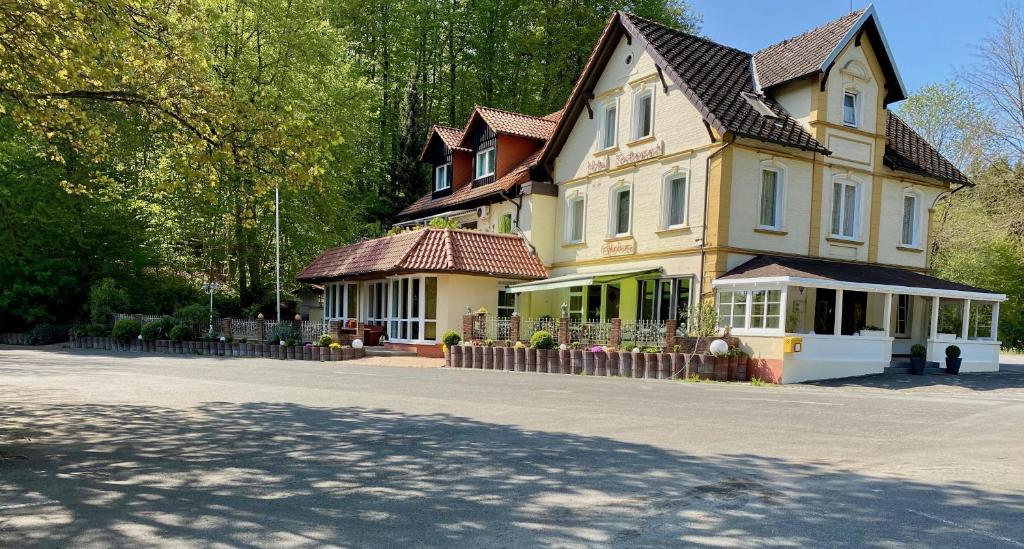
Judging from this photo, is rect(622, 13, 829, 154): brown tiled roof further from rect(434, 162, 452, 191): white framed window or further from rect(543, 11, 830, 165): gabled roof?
rect(434, 162, 452, 191): white framed window

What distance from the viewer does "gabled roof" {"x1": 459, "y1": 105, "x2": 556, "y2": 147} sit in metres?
30.6

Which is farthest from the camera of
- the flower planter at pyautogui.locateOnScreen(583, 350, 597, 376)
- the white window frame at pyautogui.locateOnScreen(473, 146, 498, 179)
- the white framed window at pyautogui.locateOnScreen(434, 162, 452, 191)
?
the white framed window at pyautogui.locateOnScreen(434, 162, 452, 191)

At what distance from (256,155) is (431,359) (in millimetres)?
14192

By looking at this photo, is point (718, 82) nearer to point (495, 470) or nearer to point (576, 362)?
point (576, 362)

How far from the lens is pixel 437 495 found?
6125 millimetres

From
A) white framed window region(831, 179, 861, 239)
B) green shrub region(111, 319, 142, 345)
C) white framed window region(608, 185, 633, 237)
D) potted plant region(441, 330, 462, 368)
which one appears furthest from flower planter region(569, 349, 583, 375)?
green shrub region(111, 319, 142, 345)

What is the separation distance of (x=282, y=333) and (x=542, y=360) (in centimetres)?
1039

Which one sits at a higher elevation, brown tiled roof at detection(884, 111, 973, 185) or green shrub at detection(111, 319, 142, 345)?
brown tiled roof at detection(884, 111, 973, 185)

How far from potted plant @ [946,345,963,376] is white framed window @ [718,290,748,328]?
598cm

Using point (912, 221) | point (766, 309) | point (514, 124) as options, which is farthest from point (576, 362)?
point (514, 124)

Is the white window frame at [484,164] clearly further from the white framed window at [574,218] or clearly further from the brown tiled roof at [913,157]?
the brown tiled roof at [913,157]

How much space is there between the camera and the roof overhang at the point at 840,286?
18016 millimetres

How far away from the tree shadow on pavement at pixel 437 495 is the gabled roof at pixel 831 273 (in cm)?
1151

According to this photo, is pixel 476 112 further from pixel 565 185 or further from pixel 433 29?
pixel 433 29
